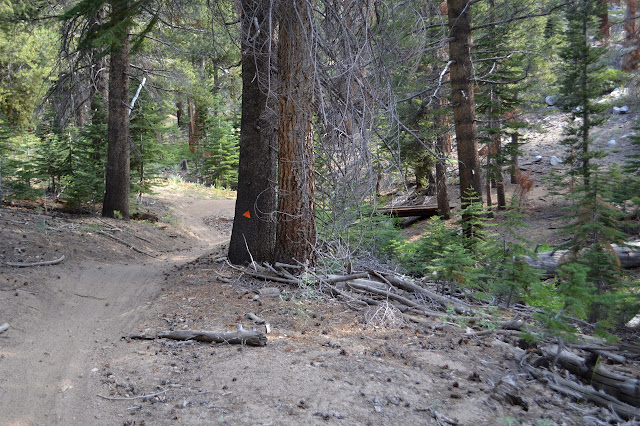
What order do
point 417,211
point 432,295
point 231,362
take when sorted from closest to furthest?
point 231,362 < point 432,295 < point 417,211

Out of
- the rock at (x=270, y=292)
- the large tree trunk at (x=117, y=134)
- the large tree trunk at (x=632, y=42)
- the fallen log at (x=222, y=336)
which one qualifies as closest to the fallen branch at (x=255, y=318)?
the fallen log at (x=222, y=336)

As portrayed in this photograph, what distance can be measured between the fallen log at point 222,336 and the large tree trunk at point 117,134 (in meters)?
9.60

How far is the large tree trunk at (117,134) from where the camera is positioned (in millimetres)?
13359

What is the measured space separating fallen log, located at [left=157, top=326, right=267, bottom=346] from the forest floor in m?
0.09

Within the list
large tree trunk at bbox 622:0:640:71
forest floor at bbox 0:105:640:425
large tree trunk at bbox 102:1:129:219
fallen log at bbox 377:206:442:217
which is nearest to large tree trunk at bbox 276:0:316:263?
forest floor at bbox 0:105:640:425

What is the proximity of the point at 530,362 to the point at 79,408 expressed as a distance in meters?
4.01

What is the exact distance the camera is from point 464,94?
10.3 m

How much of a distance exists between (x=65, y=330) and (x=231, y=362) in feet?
8.48

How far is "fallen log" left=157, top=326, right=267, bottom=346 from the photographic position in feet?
16.4

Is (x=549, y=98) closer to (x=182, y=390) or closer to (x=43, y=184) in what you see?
(x=43, y=184)

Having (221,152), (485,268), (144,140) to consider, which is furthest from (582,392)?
(221,152)

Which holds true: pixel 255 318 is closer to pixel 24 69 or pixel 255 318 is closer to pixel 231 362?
pixel 231 362

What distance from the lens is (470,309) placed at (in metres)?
6.16

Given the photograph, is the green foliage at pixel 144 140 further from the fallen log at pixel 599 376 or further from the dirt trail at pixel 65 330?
the fallen log at pixel 599 376
